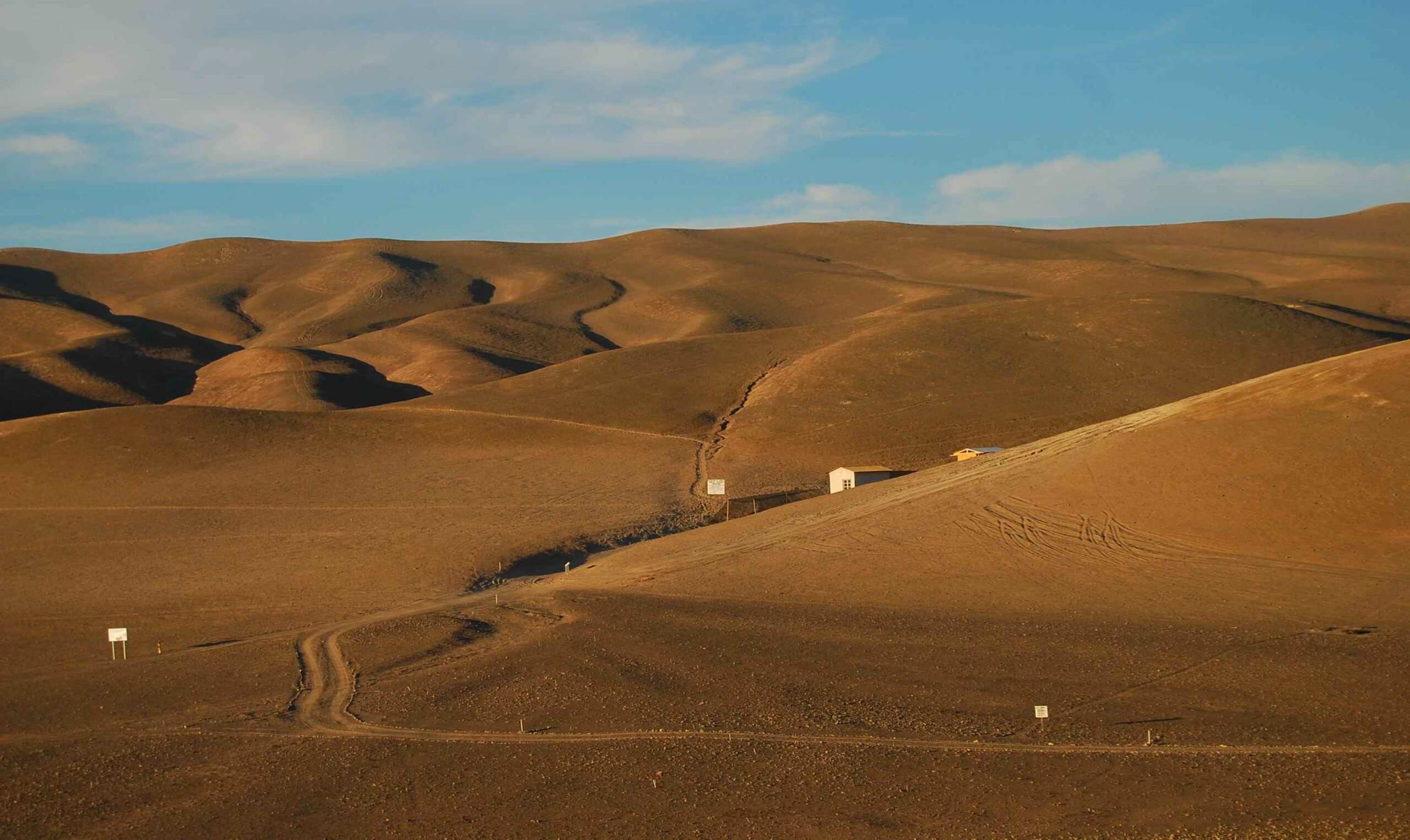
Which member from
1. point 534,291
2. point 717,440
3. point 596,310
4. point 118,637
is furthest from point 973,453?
point 534,291

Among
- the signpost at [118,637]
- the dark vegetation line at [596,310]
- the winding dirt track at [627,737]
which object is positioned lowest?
the winding dirt track at [627,737]

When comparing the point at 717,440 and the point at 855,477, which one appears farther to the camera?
the point at 717,440

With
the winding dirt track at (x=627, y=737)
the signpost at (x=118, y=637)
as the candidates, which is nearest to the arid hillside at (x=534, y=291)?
the signpost at (x=118, y=637)

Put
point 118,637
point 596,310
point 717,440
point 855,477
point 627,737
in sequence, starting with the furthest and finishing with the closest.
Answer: point 596,310 < point 717,440 < point 855,477 < point 118,637 < point 627,737

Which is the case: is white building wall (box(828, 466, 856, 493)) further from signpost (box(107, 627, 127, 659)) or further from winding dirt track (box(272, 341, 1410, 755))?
signpost (box(107, 627, 127, 659))

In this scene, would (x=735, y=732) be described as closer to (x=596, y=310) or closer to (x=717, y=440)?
(x=717, y=440)

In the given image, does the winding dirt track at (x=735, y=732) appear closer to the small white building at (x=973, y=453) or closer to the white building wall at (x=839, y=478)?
the small white building at (x=973, y=453)

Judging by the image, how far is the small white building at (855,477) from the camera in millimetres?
40812

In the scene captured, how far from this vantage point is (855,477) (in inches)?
1609

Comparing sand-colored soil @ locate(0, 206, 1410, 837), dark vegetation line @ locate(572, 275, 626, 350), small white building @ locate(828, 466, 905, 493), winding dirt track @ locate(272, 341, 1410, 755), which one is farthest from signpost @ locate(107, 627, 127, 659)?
dark vegetation line @ locate(572, 275, 626, 350)

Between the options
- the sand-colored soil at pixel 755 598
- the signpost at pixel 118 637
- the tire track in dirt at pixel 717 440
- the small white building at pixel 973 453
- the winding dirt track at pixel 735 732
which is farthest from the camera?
the tire track in dirt at pixel 717 440

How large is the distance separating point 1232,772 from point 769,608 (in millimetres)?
11937

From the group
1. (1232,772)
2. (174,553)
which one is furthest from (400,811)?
(174,553)

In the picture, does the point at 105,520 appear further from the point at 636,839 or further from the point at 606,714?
the point at 636,839
